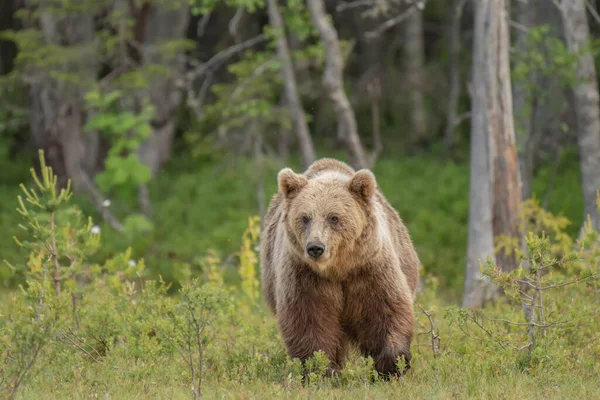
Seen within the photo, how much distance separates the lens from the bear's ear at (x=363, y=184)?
6531mm

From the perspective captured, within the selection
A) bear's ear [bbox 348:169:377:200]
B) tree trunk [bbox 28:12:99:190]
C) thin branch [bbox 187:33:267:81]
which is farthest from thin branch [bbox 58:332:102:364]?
tree trunk [bbox 28:12:99:190]

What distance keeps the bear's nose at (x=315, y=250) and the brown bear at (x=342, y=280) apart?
16 centimetres

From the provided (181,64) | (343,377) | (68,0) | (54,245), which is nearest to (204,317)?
(343,377)

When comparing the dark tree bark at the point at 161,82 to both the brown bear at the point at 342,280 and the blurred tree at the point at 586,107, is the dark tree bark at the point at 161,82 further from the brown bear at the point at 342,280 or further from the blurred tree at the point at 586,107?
the brown bear at the point at 342,280

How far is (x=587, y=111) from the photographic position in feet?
44.1

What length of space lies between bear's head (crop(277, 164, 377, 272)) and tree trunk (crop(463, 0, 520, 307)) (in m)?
5.33

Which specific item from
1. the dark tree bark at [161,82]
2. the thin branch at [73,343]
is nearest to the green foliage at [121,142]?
the dark tree bark at [161,82]

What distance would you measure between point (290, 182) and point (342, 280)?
2.58 feet

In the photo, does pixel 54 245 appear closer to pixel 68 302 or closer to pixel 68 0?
pixel 68 302

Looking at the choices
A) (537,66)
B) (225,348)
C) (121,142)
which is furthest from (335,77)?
(225,348)

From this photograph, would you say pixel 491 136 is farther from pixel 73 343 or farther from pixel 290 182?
pixel 73 343

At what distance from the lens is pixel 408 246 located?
25.5 ft

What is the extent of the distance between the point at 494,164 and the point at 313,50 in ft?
12.6

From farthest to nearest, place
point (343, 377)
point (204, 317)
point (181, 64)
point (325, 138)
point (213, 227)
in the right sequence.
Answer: point (325, 138)
point (181, 64)
point (213, 227)
point (343, 377)
point (204, 317)
